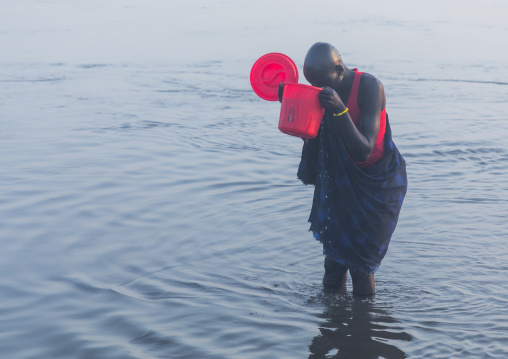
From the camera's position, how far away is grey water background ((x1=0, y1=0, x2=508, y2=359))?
3.87m

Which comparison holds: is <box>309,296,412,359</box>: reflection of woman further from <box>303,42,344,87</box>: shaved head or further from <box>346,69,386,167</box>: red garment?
<box>303,42,344,87</box>: shaved head

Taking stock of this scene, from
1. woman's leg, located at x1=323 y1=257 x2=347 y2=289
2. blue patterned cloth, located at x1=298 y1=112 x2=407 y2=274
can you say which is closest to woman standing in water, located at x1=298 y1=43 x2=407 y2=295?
blue patterned cloth, located at x1=298 y1=112 x2=407 y2=274

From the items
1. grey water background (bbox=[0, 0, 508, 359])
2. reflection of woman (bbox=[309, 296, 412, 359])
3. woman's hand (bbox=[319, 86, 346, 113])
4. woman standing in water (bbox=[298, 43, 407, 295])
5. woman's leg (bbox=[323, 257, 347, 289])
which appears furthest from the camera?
woman's leg (bbox=[323, 257, 347, 289])

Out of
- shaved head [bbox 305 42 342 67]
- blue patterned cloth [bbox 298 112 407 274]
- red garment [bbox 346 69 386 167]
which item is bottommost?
blue patterned cloth [bbox 298 112 407 274]

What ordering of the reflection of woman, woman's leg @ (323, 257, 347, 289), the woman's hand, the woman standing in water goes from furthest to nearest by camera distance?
woman's leg @ (323, 257, 347, 289), the reflection of woman, the woman standing in water, the woman's hand

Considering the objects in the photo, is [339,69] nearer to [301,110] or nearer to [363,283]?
[301,110]

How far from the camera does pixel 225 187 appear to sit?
699 centimetres

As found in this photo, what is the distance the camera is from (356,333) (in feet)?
12.7

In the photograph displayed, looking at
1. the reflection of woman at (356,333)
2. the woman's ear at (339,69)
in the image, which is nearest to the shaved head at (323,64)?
the woman's ear at (339,69)

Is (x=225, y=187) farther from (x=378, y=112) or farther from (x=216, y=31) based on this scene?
(x=216, y=31)

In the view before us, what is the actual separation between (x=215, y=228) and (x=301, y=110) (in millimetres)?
2516

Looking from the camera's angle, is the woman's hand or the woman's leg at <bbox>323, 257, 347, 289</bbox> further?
the woman's leg at <bbox>323, 257, 347, 289</bbox>

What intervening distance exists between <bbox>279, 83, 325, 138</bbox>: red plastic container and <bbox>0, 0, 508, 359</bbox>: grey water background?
1.18 m

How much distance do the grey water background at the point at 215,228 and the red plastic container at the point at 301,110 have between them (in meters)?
1.18
